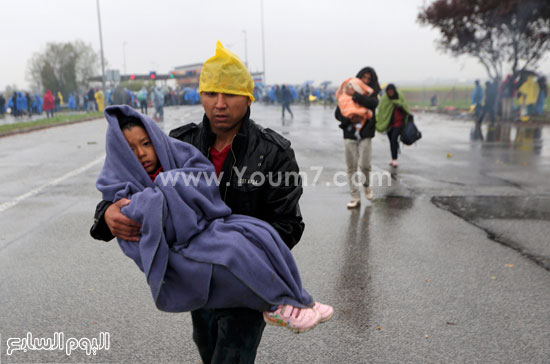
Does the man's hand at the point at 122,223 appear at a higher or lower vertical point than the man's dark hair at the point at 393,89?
lower

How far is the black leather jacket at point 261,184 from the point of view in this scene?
7.19 ft

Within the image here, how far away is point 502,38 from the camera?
24.5m

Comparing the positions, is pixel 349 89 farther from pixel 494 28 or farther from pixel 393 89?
pixel 494 28

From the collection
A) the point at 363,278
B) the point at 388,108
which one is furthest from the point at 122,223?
the point at 388,108

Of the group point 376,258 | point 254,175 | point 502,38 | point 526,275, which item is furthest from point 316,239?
point 502,38

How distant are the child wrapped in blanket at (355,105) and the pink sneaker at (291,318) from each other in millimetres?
5455

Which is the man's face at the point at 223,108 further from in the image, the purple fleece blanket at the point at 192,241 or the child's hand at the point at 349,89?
the child's hand at the point at 349,89

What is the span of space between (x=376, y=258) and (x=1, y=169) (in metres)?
9.15

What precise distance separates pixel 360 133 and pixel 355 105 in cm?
40

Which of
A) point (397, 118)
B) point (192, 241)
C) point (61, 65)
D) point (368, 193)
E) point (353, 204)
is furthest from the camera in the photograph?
point (61, 65)

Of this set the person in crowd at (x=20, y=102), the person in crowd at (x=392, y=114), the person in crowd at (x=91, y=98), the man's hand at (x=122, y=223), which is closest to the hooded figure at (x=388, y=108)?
the person in crowd at (x=392, y=114)

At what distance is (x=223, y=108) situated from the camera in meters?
2.19

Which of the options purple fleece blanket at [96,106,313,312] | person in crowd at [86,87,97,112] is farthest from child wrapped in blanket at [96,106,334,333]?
person in crowd at [86,87,97,112]

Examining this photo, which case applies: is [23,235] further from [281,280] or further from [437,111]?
[437,111]
